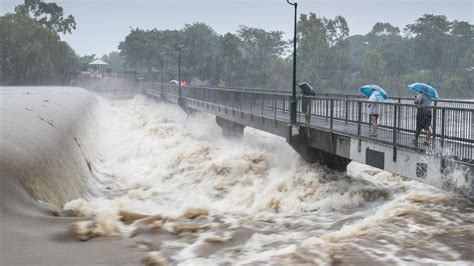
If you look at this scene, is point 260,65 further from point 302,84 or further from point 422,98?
point 422,98

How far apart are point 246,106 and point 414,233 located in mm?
17053

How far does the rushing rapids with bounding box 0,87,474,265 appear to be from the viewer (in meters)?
8.09

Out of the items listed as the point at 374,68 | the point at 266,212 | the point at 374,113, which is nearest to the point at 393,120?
the point at 374,113

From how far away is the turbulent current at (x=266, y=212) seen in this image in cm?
826

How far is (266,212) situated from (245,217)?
1.86 meters

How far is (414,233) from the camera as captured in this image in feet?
30.4

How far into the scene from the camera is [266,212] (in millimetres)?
13453

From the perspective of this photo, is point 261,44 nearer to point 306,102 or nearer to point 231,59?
point 231,59

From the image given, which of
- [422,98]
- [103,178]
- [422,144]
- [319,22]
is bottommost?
[103,178]

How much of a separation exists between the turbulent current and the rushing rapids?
0.11 ft

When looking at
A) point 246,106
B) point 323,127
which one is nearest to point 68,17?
point 246,106

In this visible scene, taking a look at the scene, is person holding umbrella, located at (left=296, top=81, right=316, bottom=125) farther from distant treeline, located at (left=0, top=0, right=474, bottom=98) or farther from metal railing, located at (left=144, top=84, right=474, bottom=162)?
distant treeline, located at (left=0, top=0, right=474, bottom=98)

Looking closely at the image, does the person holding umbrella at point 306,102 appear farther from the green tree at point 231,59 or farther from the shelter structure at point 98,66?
the shelter structure at point 98,66

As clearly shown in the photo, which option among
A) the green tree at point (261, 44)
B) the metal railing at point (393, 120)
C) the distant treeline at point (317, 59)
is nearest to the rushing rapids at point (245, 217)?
the metal railing at point (393, 120)
